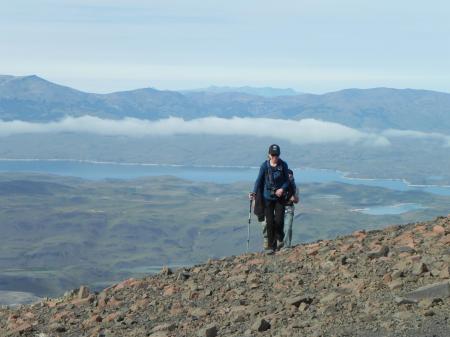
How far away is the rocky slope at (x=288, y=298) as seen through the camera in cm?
1158

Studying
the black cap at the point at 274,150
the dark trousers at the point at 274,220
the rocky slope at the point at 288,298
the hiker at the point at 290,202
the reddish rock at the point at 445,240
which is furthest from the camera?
the dark trousers at the point at 274,220

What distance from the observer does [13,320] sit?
1606 centimetres

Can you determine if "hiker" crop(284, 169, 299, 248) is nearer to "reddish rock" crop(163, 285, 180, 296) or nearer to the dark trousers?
the dark trousers

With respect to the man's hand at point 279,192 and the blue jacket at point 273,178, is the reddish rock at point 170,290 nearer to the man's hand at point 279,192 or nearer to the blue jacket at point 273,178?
the blue jacket at point 273,178

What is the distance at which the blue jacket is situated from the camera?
18.2 meters

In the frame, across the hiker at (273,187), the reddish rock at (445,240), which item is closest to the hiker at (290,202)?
the hiker at (273,187)

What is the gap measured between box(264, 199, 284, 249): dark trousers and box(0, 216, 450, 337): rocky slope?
62 centimetres

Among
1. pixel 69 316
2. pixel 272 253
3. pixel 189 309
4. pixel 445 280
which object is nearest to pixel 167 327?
pixel 189 309

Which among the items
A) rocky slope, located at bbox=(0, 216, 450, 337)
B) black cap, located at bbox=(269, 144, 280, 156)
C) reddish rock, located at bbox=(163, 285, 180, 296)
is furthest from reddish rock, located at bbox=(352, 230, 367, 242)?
reddish rock, located at bbox=(163, 285, 180, 296)

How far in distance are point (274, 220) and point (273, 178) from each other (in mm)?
1165

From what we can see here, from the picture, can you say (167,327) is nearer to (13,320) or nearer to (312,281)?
(312,281)

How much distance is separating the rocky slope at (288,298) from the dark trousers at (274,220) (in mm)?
624

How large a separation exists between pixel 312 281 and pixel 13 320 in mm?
6073

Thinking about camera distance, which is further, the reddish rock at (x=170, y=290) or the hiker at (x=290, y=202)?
the hiker at (x=290, y=202)
